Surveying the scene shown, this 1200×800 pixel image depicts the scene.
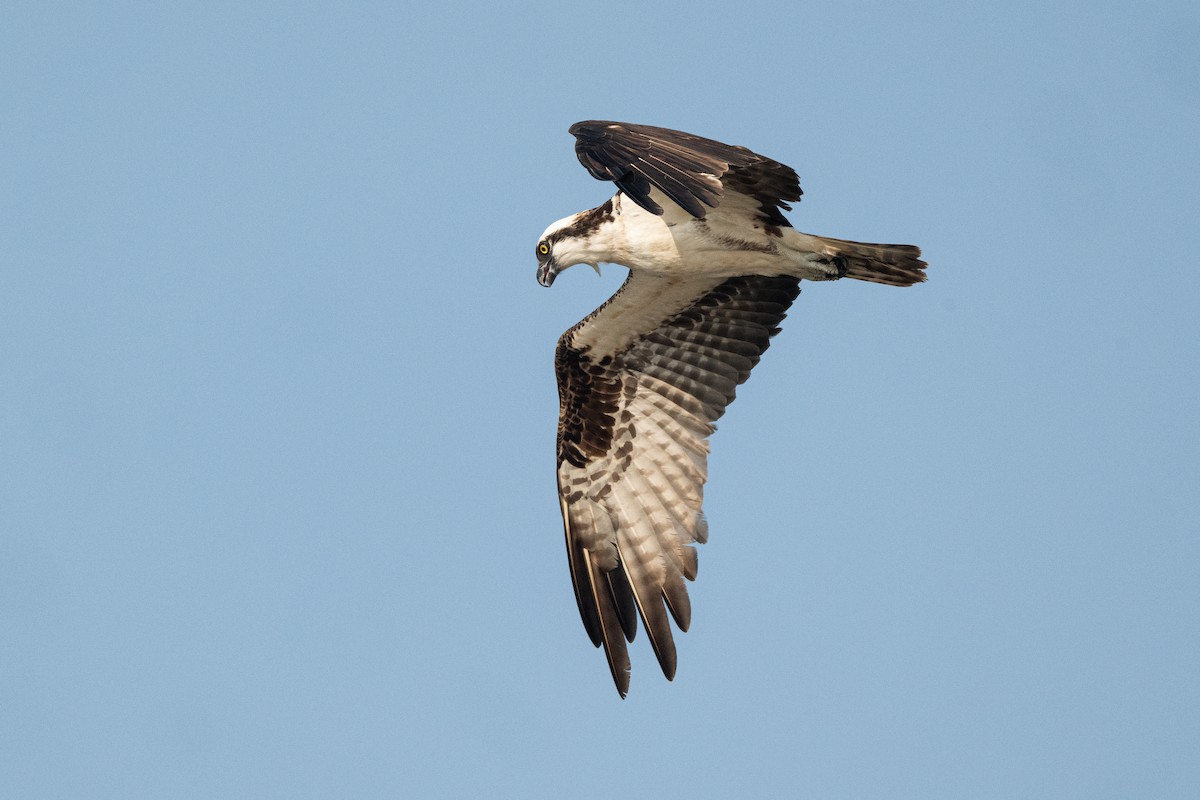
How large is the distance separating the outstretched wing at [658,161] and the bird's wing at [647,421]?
2.13 metres

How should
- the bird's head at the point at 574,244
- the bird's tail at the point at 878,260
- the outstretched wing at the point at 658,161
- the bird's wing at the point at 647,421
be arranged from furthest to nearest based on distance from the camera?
the bird's wing at the point at 647,421 → the bird's head at the point at 574,244 → the bird's tail at the point at 878,260 → the outstretched wing at the point at 658,161

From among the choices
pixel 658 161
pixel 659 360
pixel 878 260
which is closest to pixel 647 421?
pixel 659 360

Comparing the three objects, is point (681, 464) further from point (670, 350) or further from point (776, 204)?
point (776, 204)

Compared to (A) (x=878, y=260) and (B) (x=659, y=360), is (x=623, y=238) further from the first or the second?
(A) (x=878, y=260)

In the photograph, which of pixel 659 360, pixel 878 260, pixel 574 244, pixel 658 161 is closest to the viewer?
pixel 658 161

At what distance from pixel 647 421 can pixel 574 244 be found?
179 cm

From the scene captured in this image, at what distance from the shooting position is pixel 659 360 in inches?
536

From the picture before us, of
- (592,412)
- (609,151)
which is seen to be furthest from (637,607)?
(609,151)

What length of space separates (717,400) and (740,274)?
1118 mm

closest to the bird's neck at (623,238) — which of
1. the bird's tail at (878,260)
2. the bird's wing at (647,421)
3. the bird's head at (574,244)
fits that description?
the bird's head at (574,244)

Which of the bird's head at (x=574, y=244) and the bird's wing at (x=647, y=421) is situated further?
the bird's wing at (x=647, y=421)

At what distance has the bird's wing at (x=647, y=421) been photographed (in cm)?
1311

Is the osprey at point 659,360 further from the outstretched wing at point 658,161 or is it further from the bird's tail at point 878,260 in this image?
the outstretched wing at point 658,161

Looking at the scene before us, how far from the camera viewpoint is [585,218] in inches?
497
